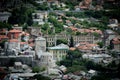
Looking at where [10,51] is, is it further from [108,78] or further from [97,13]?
[97,13]

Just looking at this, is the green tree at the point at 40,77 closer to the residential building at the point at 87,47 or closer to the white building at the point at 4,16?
the residential building at the point at 87,47

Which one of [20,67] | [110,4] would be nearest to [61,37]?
[20,67]

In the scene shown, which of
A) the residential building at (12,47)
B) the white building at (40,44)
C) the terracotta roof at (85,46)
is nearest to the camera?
the residential building at (12,47)

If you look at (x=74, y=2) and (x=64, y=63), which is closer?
(x=64, y=63)

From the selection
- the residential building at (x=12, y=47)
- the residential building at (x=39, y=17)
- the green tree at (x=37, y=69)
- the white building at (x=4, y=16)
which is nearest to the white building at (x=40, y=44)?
the residential building at (x=12, y=47)

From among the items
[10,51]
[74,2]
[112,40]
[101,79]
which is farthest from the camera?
[74,2]

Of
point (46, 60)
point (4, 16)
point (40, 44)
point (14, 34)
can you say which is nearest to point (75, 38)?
point (40, 44)

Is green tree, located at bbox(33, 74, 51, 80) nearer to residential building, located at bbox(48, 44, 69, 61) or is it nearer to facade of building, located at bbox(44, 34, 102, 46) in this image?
residential building, located at bbox(48, 44, 69, 61)

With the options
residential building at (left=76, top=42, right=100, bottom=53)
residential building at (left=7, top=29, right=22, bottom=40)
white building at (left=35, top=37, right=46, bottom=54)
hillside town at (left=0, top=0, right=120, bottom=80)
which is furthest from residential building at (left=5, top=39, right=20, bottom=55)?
residential building at (left=76, top=42, right=100, bottom=53)
